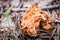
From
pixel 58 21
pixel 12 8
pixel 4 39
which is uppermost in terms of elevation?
pixel 12 8

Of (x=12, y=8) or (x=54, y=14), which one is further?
(x=12, y=8)

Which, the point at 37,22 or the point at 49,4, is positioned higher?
the point at 49,4

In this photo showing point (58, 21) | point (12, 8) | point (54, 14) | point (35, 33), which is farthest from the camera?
point (12, 8)

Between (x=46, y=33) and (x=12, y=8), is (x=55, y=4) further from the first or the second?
(x=46, y=33)

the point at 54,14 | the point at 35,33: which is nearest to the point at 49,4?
the point at 54,14

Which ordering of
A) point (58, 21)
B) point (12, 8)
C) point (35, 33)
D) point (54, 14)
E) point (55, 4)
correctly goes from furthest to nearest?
point (12, 8)
point (55, 4)
point (54, 14)
point (58, 21)
point (35, 33)

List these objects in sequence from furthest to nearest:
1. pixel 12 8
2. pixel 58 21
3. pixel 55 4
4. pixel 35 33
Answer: pixel 12 8, pixel 55 4, pixel 58 21, pixel 35 33

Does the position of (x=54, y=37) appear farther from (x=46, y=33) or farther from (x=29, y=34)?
(x=29, y=34)

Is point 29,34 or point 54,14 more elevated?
point 54,14

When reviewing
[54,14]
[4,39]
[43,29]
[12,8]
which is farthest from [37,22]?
[12,8]
